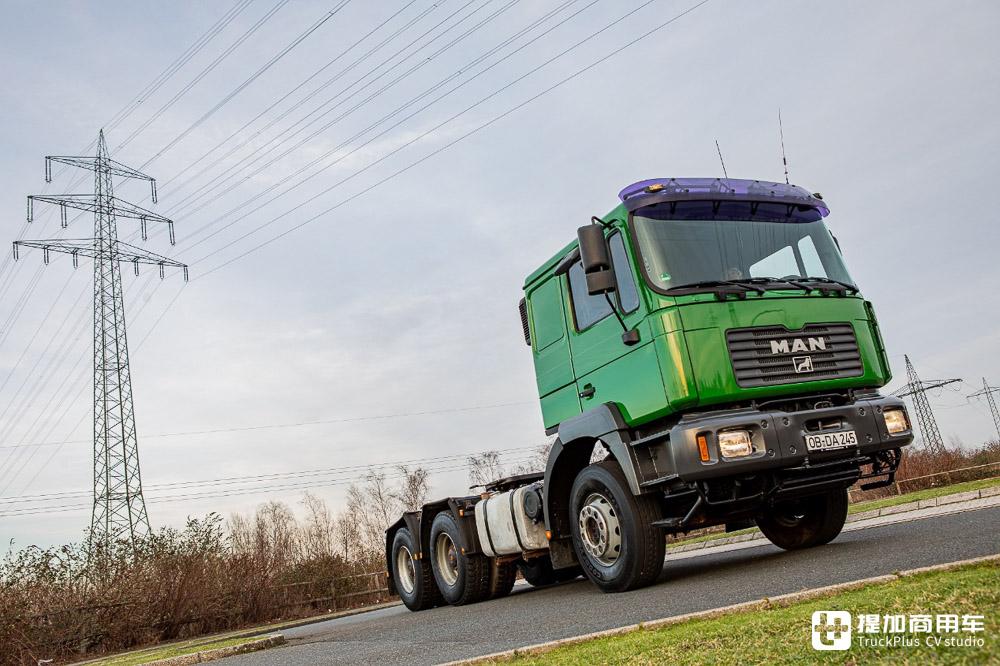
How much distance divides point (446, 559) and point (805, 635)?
776 cm

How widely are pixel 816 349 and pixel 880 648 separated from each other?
4167 millimetres

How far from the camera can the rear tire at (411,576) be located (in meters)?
10.7

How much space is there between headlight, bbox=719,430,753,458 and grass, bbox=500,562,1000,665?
179 centimetres

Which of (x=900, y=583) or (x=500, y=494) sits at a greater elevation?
(x=500, y=494)

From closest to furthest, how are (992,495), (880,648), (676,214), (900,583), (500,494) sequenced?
(880,648) → (900,583) → (676,214) → (500,494) → (992,495)

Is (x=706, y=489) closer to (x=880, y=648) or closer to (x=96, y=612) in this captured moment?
(x=880, y=648)

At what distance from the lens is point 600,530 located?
23.3 feet

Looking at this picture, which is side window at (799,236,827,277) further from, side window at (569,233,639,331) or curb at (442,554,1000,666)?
curb at (442,554,1000,666)

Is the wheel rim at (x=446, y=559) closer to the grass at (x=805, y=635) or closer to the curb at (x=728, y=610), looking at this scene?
the curb at (x=728, y=610)

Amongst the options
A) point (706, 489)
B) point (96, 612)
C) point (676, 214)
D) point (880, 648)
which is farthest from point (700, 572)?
point (96, 612)

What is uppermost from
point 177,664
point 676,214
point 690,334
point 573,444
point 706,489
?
point 676,214

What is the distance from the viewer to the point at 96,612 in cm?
1617

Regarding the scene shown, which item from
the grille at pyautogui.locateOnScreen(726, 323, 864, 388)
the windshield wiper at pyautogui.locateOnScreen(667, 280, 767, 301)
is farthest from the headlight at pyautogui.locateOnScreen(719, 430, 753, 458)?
the windshield wiper at pyautogui.locateOnScreen(667, 280, 767, 301)

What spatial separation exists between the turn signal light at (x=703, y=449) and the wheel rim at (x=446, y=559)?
4.90 meters
